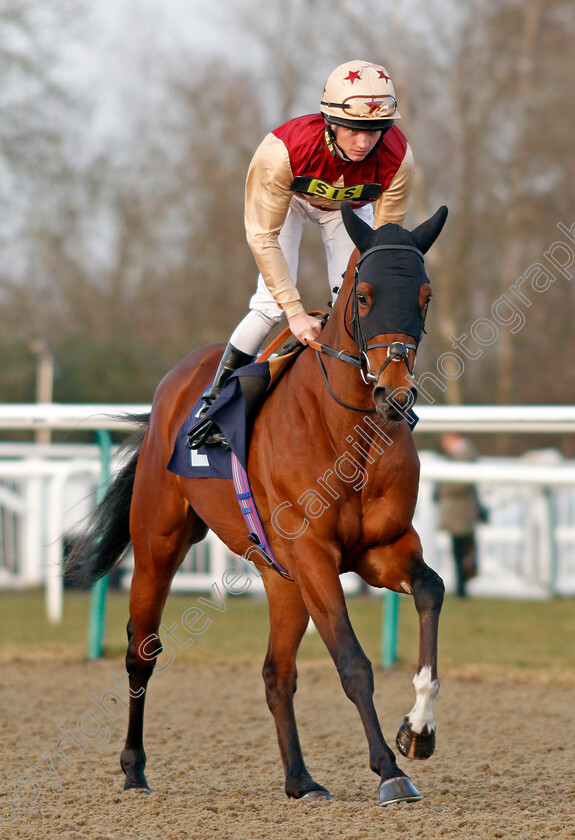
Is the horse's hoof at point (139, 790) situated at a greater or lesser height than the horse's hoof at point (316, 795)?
lesser

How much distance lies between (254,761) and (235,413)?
163cm

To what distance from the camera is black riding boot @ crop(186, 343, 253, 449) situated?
4.34m

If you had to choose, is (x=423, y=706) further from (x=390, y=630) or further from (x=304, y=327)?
(x=390, y=630)

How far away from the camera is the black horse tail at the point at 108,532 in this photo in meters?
5.23

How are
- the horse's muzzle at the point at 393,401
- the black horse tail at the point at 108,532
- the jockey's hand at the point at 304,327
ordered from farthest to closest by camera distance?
the black horse tail at the point at 108,532 → the jockey's hand at the point at 304,327 → the horse's muzzle at the point at 393,401

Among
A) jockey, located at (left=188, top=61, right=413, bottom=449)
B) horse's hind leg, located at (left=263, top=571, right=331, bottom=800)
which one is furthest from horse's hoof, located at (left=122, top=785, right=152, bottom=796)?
jockey, located at (left=188, top=61, right=413, bottom=449)

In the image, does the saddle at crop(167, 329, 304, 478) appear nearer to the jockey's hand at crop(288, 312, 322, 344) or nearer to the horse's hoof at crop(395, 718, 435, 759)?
the jockey's hand at crop(288, 312, 322, 344)

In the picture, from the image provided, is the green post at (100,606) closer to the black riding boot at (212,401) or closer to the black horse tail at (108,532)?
the black horse tail at (108,532)

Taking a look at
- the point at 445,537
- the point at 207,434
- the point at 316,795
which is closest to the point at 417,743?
the point at 316,795

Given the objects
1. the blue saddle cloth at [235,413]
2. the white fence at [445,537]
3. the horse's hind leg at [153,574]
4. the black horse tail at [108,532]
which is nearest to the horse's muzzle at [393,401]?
the blue saddle cloth at [235,413]

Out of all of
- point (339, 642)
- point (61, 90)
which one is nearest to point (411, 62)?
point (61, 90)

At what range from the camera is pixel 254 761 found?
468 cm

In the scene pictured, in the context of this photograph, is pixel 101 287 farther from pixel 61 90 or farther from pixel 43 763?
pixel 43 763

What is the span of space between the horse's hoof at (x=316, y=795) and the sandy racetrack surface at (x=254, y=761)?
0.06 meters
